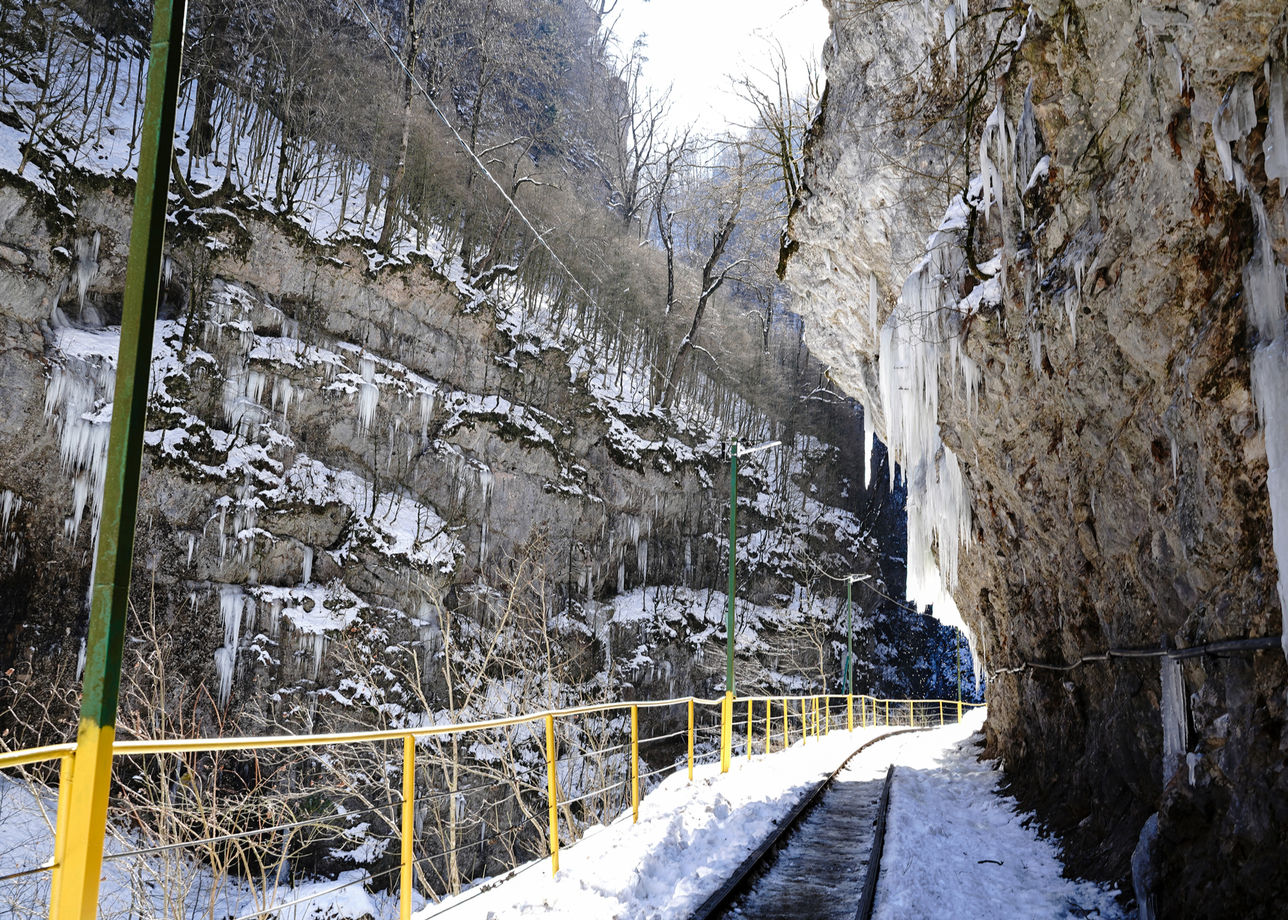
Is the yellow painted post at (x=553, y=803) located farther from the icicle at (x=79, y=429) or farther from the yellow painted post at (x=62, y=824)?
the icicle at (x=79, y=429)

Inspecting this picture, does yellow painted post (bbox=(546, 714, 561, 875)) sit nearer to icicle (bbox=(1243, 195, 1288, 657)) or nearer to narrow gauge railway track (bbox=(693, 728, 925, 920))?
narrow gauge railway track (bbox=(693, 728, 925, 920))

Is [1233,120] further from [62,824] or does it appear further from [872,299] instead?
[872,299]

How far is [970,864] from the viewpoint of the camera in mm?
7246

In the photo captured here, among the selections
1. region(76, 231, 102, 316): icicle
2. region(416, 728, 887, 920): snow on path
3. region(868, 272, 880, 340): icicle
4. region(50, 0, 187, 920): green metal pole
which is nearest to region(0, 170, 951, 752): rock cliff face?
region(76, 231, 102, 316): icicle

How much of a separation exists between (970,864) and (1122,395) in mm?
4293

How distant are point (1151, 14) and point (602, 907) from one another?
608 cm

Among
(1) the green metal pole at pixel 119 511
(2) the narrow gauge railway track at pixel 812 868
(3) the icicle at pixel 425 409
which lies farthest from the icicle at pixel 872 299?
(3) the icicle at pixel 425 409

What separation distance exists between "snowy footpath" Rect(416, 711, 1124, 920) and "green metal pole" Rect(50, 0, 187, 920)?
245 centimetres

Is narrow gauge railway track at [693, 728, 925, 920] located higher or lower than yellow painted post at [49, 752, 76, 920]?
lower

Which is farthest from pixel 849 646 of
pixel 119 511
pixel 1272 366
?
pixel 119 511

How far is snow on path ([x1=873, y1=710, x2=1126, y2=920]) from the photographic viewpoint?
584 cm

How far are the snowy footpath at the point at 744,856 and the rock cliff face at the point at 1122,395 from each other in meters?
0.57

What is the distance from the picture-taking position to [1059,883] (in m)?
6.48

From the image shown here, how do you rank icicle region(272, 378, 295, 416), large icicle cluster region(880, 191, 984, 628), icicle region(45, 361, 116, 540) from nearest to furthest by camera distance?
large icicle cluster region(880, 191, 984, 628)
icicle region(45, 361, 116, 540)
icicle region(272, 378, 295, 416)
